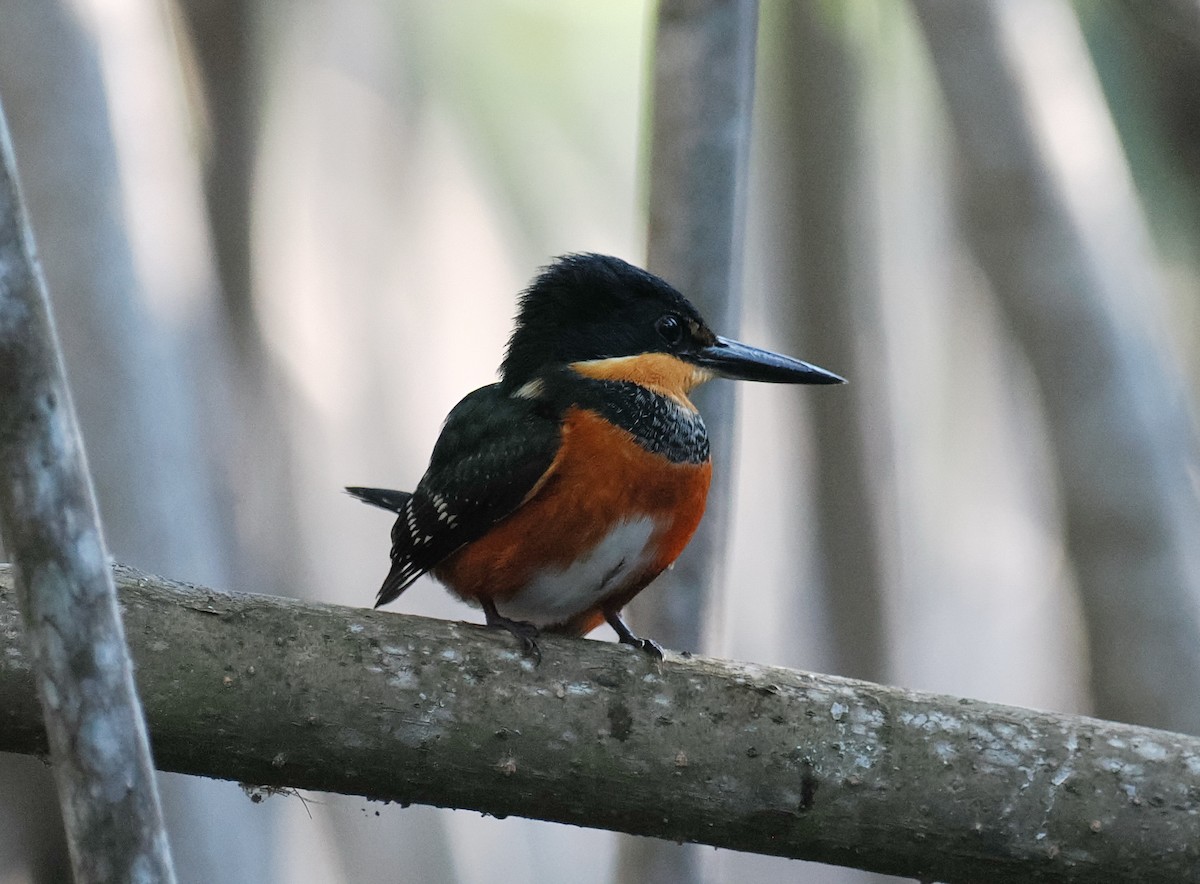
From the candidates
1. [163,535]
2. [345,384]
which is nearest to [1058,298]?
[163,535]

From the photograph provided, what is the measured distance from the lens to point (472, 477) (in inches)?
102

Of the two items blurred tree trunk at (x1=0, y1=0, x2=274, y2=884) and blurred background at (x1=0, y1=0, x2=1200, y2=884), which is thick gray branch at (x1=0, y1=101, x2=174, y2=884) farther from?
blurred tree trunk at (x1=0, y1=0, x2=274, y2=884)

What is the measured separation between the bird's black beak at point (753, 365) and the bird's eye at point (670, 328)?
5cm

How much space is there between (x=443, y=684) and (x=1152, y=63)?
4019mm

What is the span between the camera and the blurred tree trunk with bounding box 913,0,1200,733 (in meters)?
3.50

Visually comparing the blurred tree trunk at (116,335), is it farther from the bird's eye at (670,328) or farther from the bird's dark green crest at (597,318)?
the bird's eye at (670,328)

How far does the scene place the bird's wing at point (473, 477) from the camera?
256 cm

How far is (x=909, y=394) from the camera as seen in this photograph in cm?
771

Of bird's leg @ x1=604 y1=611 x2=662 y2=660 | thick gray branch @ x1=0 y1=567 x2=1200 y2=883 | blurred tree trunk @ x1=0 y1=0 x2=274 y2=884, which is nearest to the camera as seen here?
thick gray branch @ x1=0 y1=567 x2=1200 y2=883

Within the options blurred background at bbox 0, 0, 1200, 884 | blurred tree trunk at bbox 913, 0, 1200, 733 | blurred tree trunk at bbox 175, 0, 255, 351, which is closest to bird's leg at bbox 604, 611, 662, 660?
blurred background at bbox 0, 0, 1200, 884

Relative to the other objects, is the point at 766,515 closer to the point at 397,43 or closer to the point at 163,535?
the point at 397,43

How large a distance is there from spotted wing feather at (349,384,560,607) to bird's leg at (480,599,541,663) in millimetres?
137

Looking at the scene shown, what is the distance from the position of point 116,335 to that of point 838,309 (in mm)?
2861

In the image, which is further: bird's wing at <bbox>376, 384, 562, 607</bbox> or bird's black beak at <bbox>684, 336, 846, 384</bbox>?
bird's black beak at <bbox>684, 336, 846, 384</bbox>
